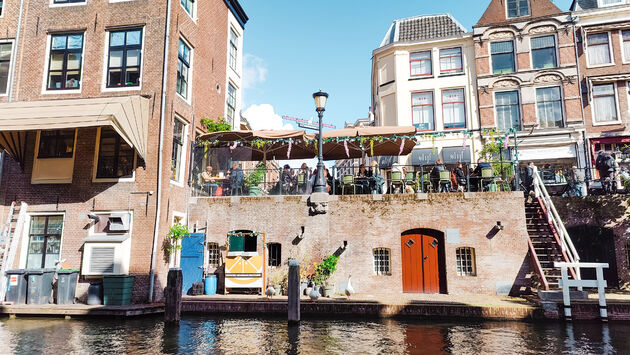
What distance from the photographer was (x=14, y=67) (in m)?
Result: 14.4

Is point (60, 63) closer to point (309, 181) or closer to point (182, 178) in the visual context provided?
point (182, 178)

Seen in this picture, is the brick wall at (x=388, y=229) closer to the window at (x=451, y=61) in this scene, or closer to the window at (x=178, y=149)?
the window at (x=178, y=149)

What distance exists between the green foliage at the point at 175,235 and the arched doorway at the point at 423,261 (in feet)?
23.1

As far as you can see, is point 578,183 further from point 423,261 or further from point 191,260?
point 191,260

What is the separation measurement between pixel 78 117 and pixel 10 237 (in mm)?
4873

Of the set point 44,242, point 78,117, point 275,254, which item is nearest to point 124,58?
point 78,117

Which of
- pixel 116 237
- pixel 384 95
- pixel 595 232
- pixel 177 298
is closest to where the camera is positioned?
pixel 177 298

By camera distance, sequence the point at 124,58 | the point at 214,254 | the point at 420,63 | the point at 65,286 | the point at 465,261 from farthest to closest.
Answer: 1. the point at 420,63
2. the point at 214,254
3. the point at 124,58
4. the point at 465,261
5. the point at 65,286

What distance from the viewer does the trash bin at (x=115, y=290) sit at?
38.9ft

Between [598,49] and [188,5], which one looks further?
[598,49]

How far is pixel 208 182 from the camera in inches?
603

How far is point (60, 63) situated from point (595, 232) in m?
19.1

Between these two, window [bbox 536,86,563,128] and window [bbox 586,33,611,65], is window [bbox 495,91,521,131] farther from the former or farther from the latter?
window [bbox 586,33,611,65]

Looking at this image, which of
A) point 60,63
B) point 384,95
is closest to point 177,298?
point 60,63
